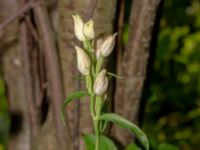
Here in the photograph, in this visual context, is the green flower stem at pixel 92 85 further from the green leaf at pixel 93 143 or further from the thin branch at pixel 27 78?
the thin branch at pixel 27 78

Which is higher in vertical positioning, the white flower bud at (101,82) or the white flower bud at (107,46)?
the white flower bud at (107,46)

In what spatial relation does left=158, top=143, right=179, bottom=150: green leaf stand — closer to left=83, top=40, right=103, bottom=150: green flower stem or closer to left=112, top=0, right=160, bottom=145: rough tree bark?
left=112, top=0, right=160, bottom=145: rough tree bark

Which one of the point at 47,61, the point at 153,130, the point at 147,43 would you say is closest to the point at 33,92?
the point at 47,61

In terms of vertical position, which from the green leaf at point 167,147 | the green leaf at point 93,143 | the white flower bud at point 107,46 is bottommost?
the green leaf at point 167,147

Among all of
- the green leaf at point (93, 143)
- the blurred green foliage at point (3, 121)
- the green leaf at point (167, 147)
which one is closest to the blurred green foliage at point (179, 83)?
the blurred green foliage at point (3, 121)

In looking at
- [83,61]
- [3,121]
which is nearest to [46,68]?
[83,61]

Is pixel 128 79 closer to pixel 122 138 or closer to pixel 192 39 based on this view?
pixel 122 138

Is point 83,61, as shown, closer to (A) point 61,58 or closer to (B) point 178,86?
(A) point 61,58
